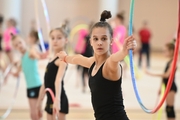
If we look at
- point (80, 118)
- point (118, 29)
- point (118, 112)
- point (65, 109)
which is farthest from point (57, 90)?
point (118, 29)

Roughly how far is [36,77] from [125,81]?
457 centimetres

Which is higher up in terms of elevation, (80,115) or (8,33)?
(8,33)

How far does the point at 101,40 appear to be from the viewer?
2.48 m

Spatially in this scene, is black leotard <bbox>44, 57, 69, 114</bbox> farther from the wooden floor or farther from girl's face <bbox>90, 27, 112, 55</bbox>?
the wooden floor

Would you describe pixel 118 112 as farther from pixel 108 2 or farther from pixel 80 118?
pixel 108 2

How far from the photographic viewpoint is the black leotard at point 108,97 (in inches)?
97.0

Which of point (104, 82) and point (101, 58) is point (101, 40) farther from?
point (104, 82)

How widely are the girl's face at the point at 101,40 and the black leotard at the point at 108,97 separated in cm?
13

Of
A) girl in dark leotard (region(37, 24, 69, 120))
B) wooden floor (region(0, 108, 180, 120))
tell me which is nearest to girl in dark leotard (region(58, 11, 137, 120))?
girl in dark leotard (region(37, 24, 69, 120))

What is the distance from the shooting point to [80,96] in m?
6.68

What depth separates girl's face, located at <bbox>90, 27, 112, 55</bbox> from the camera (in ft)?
8.11

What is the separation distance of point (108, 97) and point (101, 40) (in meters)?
0.40

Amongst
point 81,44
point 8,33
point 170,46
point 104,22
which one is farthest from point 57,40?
point 8,33

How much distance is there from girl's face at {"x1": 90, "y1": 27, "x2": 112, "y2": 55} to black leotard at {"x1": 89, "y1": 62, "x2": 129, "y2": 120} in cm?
13
